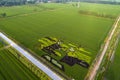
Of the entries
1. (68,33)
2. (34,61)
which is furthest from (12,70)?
(68,33)

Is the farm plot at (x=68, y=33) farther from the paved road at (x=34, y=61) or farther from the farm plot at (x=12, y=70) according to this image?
the farm plot at (x=12, y=70)

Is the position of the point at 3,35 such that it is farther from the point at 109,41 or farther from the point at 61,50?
the point at 109,41

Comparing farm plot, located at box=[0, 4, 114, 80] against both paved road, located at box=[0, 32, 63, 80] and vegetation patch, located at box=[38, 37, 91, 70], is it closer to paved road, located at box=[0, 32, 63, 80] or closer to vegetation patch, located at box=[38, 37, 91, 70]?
vegetation patch, located at box=[38, 37, 91, 70]

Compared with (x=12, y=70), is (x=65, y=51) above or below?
above

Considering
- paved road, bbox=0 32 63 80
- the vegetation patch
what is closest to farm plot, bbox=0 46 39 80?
paved road, bbox=0 32 63 80

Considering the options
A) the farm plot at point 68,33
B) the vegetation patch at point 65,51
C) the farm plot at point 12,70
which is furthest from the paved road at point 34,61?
the farm plot at point 12,70

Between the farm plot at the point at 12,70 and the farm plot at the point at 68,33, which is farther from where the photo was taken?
the farm plot at the point at 68,33

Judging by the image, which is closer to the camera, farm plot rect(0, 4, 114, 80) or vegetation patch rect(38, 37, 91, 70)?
vegetation patch rect(38, 37, 91, 70)

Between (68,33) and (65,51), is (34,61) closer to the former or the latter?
(65,51)

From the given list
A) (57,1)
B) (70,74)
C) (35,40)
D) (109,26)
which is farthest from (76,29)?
(57,1)

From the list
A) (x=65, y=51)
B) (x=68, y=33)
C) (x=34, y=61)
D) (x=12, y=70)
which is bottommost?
(x=34, y=61)

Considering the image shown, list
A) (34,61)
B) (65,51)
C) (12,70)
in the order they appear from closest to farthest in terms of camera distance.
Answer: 1. (12,70)
2. (34,61)
3. (65,51)
